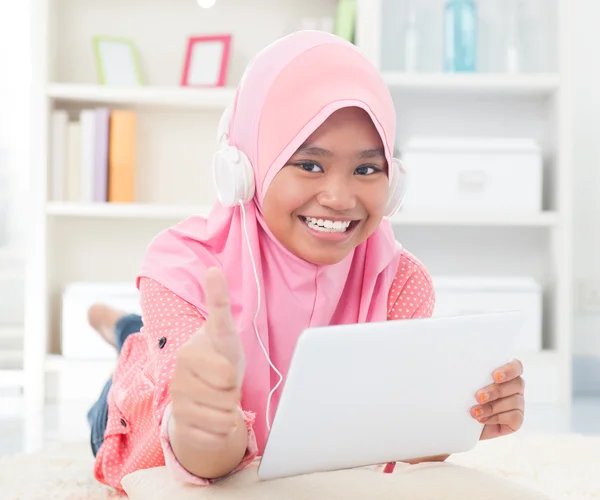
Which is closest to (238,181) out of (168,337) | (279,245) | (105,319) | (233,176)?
(233,176)

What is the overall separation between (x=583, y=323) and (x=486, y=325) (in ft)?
6.55

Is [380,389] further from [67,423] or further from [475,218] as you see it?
[475,218]

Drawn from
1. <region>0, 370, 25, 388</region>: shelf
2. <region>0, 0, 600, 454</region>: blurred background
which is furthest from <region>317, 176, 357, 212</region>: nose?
<region>0, 370, 25, 388</region>: shelf

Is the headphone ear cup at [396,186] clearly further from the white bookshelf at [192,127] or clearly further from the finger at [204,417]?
the white bookshelf at [192,127]

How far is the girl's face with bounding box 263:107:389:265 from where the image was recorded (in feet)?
3.36

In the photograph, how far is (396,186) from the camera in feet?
3.76

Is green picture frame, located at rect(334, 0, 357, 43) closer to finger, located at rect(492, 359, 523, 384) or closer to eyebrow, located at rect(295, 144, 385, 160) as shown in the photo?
eyebrow, located at rect(295, 144, 385, 160)

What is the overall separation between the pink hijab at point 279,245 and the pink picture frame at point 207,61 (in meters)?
1.47

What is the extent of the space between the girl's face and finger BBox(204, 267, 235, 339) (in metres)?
0.31

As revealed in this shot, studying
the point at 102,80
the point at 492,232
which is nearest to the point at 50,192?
the point at 102,80

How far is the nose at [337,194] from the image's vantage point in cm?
102

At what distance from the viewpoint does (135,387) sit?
1300 millimetres

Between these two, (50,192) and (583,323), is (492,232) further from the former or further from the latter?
(50,192)

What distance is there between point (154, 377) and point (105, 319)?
891 mm
